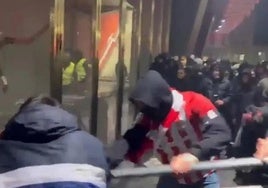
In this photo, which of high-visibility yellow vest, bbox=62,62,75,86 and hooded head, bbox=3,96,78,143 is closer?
hooded head, bbox=3,96,78,143

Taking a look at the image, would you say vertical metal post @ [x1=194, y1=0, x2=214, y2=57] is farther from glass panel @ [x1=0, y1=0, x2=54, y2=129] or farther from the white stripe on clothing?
the white stripe on clothing

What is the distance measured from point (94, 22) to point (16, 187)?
102 inches

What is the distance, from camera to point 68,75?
4465 mm

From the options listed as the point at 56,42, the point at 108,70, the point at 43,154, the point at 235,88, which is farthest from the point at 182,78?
the point at 43,154

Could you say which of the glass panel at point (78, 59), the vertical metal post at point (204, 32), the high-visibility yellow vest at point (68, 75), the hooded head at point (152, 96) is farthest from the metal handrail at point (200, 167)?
the vertical metal post at point (204, 32)

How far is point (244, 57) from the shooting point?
5805mm

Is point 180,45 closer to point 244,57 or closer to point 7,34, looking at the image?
point 244,57

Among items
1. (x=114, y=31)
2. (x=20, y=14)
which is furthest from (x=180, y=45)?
(x=20, y=14)

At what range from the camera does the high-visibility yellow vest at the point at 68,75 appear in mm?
4406

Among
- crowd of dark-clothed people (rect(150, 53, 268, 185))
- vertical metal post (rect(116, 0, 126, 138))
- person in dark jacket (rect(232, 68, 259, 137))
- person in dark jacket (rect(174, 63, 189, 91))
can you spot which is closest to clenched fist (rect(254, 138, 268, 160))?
crowd of dark-clothed people (rect(150, 53, 268, 185))

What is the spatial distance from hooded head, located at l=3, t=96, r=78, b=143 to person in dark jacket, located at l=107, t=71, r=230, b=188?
0.91 metres

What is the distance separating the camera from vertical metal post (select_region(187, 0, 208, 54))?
542 cm

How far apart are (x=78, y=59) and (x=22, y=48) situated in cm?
48

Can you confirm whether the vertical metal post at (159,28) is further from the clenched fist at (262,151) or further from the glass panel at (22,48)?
the clenched fist at (262,151)
